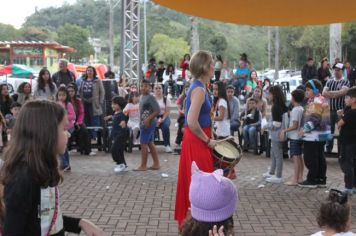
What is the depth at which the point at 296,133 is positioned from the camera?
8.32m

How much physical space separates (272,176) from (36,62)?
60784 mm

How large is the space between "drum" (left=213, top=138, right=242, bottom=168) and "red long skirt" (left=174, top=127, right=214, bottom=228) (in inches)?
2.6

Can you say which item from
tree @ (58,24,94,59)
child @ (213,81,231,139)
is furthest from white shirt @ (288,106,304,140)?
tree @ (58,24,94,59)

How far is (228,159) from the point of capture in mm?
4941

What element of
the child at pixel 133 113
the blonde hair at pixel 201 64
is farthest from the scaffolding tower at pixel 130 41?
the blonde hair at pixel 201 64

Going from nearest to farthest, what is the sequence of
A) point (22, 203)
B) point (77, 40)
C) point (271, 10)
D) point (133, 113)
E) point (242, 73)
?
point (22, 203) → point (271, 10) → point (133, 113) → point (242, 73) → point (77, 40)

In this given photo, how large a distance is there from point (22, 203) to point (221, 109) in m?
7.12

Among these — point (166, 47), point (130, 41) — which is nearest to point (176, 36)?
point (166, 47)

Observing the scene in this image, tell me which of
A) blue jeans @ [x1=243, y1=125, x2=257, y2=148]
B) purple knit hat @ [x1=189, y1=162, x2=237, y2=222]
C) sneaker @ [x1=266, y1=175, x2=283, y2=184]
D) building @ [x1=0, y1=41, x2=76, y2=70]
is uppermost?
building @ [x1=0, y1=41, x2=76, y2=70]

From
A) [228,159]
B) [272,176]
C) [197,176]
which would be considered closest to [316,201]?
[272,176]

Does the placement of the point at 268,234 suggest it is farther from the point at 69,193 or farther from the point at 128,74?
the point at 128,74

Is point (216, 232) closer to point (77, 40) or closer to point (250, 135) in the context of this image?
point (250, 135)

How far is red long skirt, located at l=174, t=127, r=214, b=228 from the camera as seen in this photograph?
4.88 meters

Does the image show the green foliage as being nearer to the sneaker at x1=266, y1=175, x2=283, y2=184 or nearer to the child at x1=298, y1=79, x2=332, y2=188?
the sneaker at x1=266, y1=175, x2=283, y2=184
